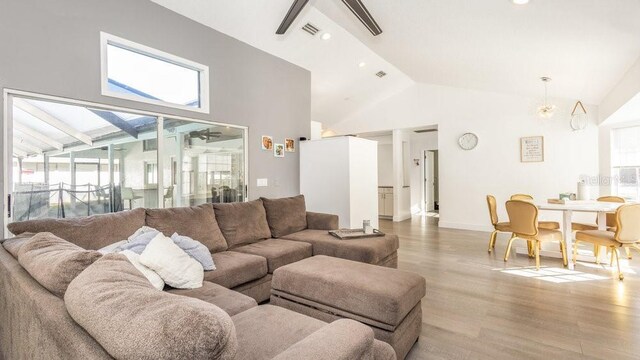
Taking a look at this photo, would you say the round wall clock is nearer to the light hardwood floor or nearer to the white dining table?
the white dining table

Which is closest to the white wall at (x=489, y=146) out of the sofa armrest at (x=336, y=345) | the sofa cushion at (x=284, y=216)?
the sofa cushion at (x=284, y=216)

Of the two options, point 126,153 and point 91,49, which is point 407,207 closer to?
point 126,153

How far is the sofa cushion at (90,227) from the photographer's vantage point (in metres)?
2.05

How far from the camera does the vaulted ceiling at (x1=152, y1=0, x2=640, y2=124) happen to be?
2848mm

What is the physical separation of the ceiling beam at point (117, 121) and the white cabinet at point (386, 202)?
617cm

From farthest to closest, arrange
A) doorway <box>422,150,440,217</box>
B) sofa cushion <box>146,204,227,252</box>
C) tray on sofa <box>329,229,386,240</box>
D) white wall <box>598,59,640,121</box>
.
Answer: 1. doorway <box>422,150,440,217</box>
2. white wall <box>598,59,640,121</box>
3. tray on sofa <box>329,229,386,240</box>
4. sofa cushion <box>146,204,227,252</box>

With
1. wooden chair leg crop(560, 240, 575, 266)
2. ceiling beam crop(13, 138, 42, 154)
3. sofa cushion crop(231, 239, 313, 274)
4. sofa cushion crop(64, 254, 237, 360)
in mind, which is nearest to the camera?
sofa cushion crop(64, 254, 237, 360)

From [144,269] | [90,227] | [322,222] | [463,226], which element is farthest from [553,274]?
[90,227]

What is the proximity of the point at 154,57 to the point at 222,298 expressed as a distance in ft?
9.11

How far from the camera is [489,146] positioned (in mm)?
6043

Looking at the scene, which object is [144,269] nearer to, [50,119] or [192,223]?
[192,223]

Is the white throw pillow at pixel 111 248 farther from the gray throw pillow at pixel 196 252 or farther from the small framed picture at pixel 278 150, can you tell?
the small framed picture at pixel 278 150

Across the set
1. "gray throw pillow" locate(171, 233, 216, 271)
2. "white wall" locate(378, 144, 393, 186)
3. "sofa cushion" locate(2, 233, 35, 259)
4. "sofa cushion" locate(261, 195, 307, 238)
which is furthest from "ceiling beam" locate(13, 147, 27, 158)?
"white wall" locate(378, 144, 393, 186)

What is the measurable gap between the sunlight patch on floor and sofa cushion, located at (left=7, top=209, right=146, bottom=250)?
3959 mm
